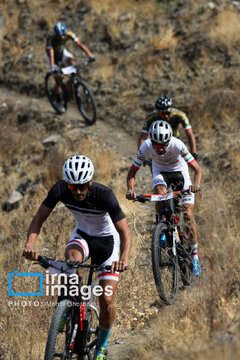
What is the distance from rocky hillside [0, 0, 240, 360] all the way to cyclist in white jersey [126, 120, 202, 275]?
507 mm

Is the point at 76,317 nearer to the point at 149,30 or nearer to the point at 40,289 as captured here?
the point at 40,289

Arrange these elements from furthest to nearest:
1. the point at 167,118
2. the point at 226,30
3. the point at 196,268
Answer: the point at 226,30 < the point at 167,118 < the point at 196,268

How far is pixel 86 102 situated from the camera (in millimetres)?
13008

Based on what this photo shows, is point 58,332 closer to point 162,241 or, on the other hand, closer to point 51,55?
point 162,241

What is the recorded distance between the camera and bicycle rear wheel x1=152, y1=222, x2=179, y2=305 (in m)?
5.98

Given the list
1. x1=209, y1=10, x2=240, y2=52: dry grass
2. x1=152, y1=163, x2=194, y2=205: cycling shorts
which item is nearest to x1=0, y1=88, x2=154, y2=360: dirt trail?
x1=152, y1=163, x2=194, y2=205: cycling shorts

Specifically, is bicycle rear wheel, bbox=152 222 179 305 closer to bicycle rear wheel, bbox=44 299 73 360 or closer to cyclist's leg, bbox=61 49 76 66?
bicycle rear wheel, bbox=44 299 73 360

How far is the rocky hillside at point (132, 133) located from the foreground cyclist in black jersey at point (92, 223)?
0.62 meters

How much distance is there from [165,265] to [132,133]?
7913 millimetres

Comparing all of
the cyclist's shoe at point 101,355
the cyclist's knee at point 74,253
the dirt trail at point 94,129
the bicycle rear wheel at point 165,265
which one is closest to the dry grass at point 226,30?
the dirt trail at point 94,129

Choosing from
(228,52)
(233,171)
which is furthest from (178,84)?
(233,171)

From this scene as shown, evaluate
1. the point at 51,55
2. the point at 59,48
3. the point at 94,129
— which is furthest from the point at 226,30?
the point at 51,55

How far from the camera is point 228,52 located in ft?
48.6

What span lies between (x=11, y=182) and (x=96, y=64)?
6.01 m
